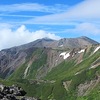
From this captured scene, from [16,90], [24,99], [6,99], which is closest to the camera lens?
[6,99]

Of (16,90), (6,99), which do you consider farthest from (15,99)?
(16,90)

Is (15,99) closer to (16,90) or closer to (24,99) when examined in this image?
(24,99)

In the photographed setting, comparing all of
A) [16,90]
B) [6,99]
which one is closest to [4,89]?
[16,90]

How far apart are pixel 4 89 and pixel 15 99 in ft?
49.6

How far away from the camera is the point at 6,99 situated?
113 metres

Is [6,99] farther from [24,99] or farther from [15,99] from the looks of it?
[24,99]

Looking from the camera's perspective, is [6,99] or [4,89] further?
[4,89]

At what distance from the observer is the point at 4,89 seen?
436 feet

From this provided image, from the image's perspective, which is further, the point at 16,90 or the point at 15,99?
the point at 16,90

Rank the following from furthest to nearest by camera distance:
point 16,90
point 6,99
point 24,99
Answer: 1. point 16,90
2. point 24,99
3. point 6,99

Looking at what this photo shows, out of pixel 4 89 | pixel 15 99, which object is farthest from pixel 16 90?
pixel 15 99

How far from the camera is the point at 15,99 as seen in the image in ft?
391

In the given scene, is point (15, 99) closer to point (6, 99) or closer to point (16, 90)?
point (6, 99)

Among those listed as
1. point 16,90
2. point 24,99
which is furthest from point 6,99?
point 16,90
